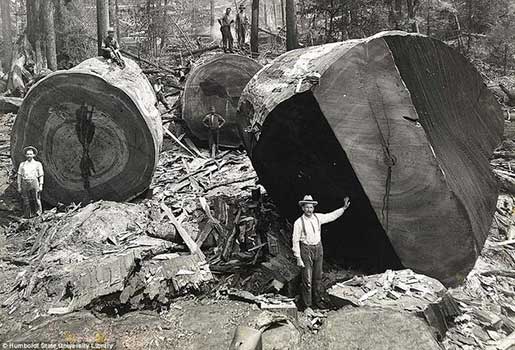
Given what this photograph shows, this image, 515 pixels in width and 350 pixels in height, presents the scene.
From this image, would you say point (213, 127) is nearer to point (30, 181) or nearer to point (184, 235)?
point (30, 181)

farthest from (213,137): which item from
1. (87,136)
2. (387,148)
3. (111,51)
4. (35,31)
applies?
(35,31)

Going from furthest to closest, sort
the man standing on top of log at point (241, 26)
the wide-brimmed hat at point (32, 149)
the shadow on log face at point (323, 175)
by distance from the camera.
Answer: the man standing on top of log at point (241, 26)
the wide-brimmed hat at point (32, 149)
the shadow on log face at point (323, 175)

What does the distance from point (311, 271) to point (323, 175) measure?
3.66 feet

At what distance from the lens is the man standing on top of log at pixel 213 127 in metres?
11.4

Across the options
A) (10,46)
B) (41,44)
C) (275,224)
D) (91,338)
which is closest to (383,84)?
(275,224)

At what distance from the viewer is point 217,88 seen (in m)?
11.7

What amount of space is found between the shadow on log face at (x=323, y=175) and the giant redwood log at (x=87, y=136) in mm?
2724

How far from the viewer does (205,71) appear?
1158 cm

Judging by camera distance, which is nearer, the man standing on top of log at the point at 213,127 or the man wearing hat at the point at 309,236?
the man wearing hat at the point at 309,236

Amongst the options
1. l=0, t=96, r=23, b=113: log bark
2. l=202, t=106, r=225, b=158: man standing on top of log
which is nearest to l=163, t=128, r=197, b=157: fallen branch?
l=202, t=106, r=225, b=158: man standing on top of log

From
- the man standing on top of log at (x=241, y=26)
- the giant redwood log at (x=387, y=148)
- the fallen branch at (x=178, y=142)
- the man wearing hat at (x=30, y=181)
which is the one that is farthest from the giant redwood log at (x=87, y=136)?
the man standing on top of log at (x=241, y=26)

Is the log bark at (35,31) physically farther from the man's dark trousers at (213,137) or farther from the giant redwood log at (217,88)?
the man's dark trousers at (213,137)

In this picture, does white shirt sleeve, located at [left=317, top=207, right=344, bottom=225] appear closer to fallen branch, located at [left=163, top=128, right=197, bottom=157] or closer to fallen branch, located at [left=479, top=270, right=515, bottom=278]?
fallen branch, located at [left=479, top=270, right=515, bottom=278]

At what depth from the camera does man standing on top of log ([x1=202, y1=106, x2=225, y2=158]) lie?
1136 centimetres
